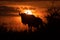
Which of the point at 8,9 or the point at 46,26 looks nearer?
the point at 46,26

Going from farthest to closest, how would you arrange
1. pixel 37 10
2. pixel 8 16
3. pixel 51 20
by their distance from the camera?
pixel 37 10 → pixel 8 16 → pixel 51 20

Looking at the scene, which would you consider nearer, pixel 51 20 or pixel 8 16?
pixel 51 20

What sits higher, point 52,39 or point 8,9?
point 8,9

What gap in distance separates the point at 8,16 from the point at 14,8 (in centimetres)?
245

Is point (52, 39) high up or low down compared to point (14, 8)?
down

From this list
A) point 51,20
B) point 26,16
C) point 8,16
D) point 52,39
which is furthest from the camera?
point 8,16

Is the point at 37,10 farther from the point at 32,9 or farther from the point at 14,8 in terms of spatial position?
the point at 14,8

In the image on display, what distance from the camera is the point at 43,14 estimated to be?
1745cm

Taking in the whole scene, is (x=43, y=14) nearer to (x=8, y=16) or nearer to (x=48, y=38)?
(x=8, y=16)

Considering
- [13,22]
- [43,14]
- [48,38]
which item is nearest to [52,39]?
[48,38]

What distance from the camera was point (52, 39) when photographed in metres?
12.8

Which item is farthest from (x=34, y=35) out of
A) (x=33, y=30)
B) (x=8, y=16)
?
(x=8, y=16)

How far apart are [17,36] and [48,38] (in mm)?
1743

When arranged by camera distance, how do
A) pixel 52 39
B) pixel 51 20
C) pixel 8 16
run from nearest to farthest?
pixel 52 39 < pixel 51 20 < pixel 8 16
